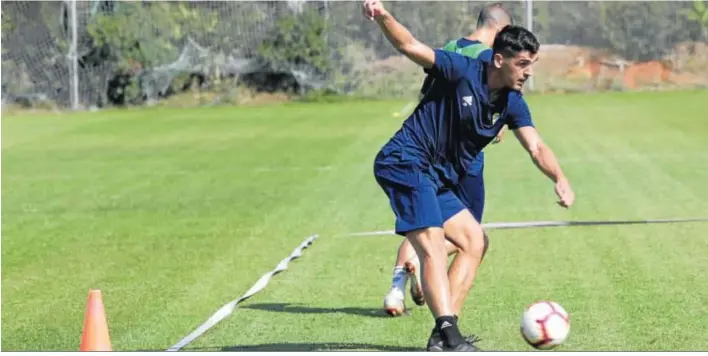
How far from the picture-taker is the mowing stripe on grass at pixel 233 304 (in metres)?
8.76

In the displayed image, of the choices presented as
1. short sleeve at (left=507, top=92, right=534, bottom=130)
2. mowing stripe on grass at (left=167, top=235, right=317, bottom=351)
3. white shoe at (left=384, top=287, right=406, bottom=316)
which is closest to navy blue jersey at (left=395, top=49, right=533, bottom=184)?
short sleeve at (left=507, top=92, right=534, bottom=130)

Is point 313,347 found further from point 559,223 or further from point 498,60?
point 559,223

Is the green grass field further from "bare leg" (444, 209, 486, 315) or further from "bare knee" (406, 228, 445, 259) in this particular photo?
"bare knee" (406, 228, 445, 259)

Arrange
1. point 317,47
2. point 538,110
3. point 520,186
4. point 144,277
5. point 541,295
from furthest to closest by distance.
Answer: point 317,47
point 538,110
point 520,186
point 144,277
point 541,295

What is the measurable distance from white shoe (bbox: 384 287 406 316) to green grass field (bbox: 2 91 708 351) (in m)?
0.14

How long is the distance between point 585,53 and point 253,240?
93.4 feet

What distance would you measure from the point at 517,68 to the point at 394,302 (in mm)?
2247

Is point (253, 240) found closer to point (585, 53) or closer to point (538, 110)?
point (538, 110)

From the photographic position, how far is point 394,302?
9.49 m

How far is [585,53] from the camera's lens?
41125mm

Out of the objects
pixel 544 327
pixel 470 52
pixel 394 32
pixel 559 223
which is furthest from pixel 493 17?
pixel 559 223

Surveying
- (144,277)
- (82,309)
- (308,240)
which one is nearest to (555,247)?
(308,240)

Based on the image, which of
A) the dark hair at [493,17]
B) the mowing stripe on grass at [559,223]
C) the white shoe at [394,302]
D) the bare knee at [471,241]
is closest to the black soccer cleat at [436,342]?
the bare knee at [471,241]

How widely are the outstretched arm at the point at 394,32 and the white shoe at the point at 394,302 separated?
2.31 m
